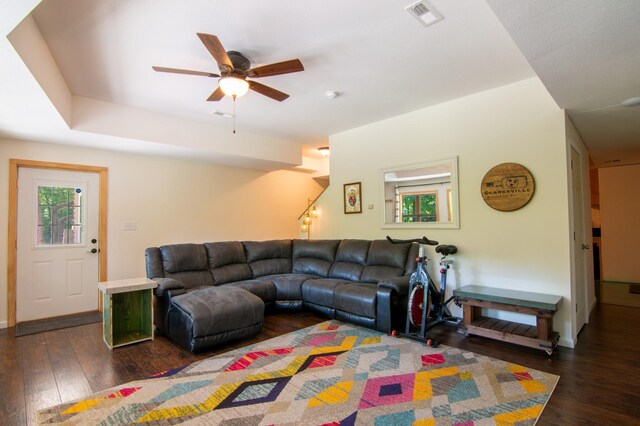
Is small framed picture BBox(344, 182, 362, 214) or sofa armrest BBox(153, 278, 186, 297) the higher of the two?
small framed picture BBox(344, 182, 362, 214)

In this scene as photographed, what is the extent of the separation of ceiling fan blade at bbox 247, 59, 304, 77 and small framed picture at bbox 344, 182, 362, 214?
2788 mm

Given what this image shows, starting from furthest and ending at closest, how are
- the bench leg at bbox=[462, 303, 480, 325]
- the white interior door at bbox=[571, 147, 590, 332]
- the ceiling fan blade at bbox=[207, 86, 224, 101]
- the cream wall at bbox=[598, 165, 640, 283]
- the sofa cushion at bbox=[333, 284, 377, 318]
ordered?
the cream wall at bbox=[598, 165, 640, 283] → the sofa cushion at bbox=[333, 284, 377, 318] → the white interior door at bbox=[571, 147, 590, 332] → the bench leg at bbox=[462, 303, 480, 325] → the ceiling fan blade at bbox=[207, 86, 224, 101]

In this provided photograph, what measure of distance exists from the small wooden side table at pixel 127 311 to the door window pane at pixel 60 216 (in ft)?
4.95

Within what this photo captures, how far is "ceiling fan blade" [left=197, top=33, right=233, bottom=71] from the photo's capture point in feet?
7.04

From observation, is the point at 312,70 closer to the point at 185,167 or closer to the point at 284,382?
the point at 284,382

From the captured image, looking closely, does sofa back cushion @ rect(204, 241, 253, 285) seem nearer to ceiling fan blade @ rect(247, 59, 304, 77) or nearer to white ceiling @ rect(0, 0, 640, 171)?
white ceiling @ rect(0, 0, 640, 171)

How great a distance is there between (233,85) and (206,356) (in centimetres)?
247

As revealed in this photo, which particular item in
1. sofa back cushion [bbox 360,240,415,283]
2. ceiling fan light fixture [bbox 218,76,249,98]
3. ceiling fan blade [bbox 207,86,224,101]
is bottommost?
sofa back cushion [bbox 360,240,415,283]

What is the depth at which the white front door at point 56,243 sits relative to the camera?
412 centimetres

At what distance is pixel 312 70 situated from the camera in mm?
3176

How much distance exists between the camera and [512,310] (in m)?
3.11

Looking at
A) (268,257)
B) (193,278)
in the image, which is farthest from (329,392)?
(268,257)

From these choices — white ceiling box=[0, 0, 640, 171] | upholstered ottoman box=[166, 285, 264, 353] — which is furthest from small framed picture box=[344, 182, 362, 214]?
upholstered ottoman box=[166, 285, 264, 353]

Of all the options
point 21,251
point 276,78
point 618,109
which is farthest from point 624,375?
point 21,251
